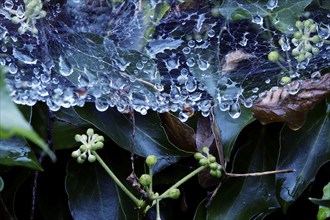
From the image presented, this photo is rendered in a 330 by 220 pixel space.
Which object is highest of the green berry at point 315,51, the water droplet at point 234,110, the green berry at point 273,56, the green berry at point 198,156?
the green berry at point 273,56

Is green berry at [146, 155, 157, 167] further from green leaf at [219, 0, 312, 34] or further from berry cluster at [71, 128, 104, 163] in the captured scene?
green leaf at [219, 0, 312, 34]

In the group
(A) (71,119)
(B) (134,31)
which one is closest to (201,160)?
(A) (71,119)

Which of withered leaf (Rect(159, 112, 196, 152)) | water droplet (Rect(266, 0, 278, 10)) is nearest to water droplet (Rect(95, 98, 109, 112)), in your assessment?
withered leaf (Rect(159, 112, 196, 152))

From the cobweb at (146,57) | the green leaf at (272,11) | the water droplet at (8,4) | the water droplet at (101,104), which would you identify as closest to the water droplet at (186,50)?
the cobweb at (146,57)

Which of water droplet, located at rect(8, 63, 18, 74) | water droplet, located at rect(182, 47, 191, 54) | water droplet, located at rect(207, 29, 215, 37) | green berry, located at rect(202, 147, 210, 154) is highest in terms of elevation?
water droplet, located at rect(8, 63, 18, 74)

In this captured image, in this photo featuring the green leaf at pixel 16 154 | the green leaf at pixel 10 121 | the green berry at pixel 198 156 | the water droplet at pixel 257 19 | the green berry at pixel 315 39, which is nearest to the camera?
the green leaf at pixel 10 121

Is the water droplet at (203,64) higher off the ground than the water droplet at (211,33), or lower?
lower

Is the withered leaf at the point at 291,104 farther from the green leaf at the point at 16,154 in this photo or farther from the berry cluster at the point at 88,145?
the green leaf at the point at 16,154

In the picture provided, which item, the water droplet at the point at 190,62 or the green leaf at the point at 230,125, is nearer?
the green leaf at the point at 230,125

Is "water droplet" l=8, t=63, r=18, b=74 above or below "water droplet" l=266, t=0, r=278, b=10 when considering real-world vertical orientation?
above
